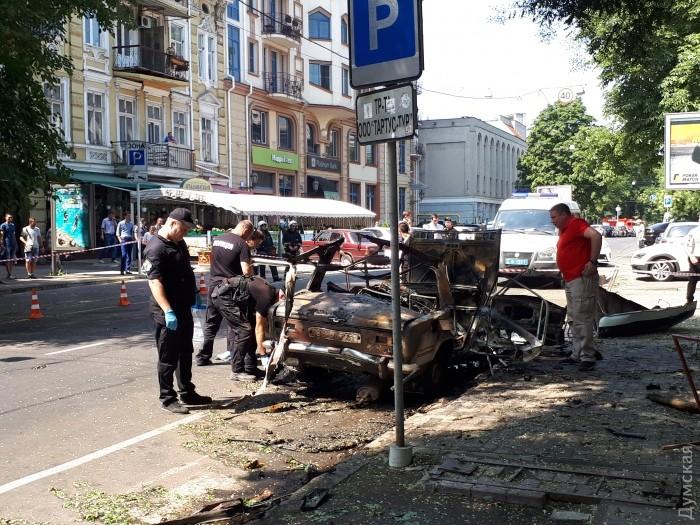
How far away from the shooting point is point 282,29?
39844mm

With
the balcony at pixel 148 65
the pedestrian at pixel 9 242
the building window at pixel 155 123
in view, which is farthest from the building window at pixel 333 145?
the pedestrian at pixel 9 242

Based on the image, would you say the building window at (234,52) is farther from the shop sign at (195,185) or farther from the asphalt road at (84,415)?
the asphalt road at (84,415)

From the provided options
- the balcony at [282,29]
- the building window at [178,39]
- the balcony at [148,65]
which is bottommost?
the balcony at [148,65]

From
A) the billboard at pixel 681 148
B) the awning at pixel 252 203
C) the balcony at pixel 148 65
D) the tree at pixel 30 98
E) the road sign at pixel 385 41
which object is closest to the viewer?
the road sign at pixel 385 41

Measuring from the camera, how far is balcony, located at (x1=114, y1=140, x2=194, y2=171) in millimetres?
29469

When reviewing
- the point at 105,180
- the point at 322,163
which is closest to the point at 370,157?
the point at 322,163

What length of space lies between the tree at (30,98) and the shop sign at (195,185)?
50.0 feet

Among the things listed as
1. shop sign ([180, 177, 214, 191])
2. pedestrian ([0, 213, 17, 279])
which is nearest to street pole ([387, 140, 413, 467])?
pedestrian ([0, 213, 17, 279])

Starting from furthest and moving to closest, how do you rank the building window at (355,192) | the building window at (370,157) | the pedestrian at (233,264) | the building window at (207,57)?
the building window at (370,157), the building window at (355,192), the building window at (207,57), the pedestrian at (233,264)

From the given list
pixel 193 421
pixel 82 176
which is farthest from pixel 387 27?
pixel 82 176

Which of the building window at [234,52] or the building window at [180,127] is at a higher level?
the building window at [234,52]

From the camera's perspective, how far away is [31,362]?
8.84 meters

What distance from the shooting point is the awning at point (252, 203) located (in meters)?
26.5

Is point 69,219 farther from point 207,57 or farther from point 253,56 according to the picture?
point 253,56
